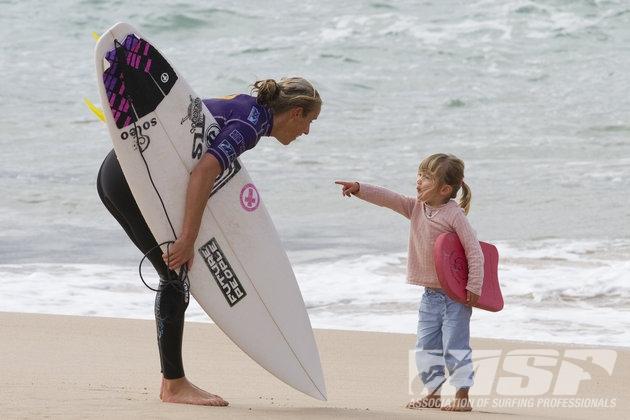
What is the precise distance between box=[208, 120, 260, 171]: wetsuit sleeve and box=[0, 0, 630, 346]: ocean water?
2930mm

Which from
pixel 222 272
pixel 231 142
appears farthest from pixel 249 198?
pixel 231 142

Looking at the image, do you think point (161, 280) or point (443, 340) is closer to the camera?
point (161, 280)

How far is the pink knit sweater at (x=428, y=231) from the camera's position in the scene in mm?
4023

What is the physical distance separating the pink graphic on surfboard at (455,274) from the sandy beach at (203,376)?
431 mm

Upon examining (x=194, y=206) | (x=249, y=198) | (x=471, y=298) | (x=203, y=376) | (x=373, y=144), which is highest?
(x=194, y=206)

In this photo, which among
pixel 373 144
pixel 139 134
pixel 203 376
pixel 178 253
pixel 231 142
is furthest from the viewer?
pixel 373 144

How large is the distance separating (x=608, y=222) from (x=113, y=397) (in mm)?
6724

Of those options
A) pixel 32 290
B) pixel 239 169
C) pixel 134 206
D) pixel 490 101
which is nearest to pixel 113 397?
pixel 134 206

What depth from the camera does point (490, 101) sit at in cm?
1733

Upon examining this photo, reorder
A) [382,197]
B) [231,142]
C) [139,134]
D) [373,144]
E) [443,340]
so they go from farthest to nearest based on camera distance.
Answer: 1. [373,144]
2. [382,197]
3. [443,340]
4. [139,134]
5. [231,142]

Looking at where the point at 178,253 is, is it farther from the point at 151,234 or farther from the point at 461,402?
the point at 461,402

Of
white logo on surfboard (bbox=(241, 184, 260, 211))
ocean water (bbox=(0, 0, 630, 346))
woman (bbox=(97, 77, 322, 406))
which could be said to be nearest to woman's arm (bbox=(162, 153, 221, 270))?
woman (bbox=(97, 77, 322, 406))

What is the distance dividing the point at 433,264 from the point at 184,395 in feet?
3.47

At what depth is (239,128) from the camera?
3691mm
